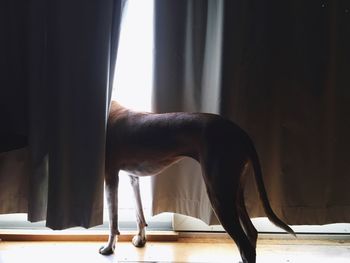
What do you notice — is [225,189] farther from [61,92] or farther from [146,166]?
[61,92]

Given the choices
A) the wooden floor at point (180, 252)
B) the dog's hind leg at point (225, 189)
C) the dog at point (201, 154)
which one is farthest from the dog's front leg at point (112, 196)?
the dog's hind leg at point (225, 189)

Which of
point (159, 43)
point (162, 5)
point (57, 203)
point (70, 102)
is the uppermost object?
point (162, 5)

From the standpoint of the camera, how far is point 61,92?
1.30 meters

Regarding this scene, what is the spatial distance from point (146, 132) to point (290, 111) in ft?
1.80

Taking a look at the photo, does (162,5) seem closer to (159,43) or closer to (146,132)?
(159,43)

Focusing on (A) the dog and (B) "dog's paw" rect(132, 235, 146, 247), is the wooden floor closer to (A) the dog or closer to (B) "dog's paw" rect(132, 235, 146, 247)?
(B) "dog's paw" rect(132, 235, 146, 247)

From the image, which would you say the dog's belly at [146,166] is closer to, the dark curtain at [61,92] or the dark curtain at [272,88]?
the dark curtain at [61,92]

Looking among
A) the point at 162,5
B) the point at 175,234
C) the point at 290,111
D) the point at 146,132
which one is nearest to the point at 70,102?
the point at 146,132

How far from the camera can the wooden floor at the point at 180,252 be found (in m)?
1.41

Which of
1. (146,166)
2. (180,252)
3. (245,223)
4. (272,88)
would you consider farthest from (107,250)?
(272,88)

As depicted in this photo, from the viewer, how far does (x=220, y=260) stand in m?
1.42

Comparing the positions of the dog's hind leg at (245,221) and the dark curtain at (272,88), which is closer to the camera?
the dog's hind leg at (245,221)

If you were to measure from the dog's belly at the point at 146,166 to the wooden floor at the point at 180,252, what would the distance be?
0.33 metres

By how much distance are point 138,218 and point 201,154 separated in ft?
1.44
